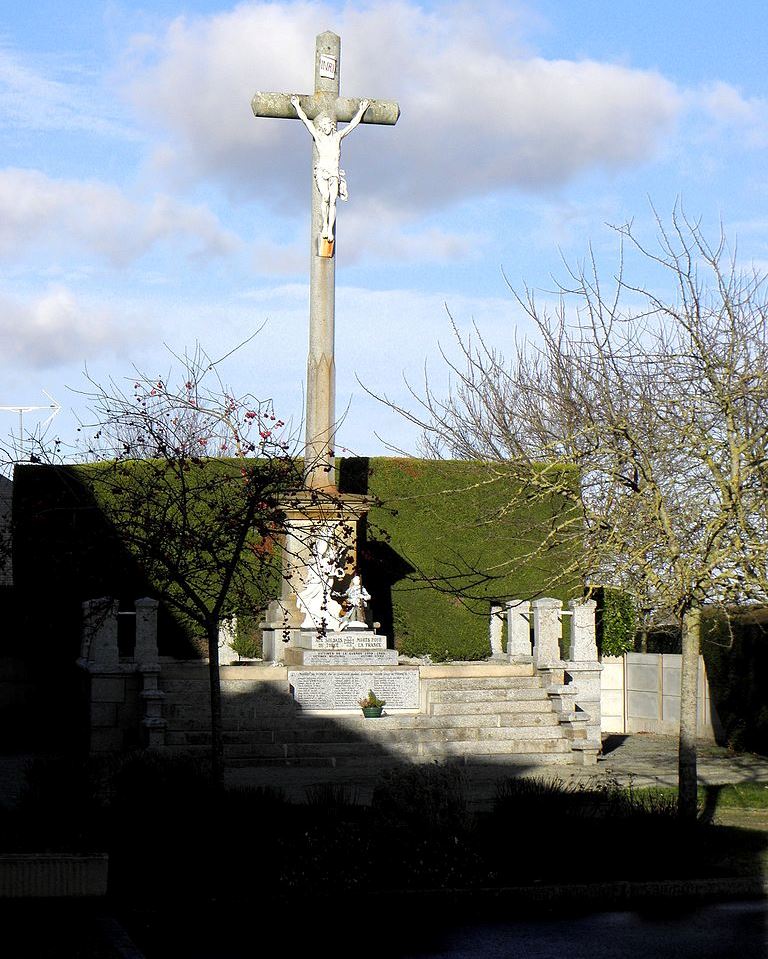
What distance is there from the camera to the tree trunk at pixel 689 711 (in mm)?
12328

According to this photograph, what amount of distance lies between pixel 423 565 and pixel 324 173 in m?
7.79

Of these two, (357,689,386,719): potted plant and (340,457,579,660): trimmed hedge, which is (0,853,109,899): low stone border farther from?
(340,457,579,660): trimmed hedge

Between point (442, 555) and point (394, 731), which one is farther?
point (442, 555)

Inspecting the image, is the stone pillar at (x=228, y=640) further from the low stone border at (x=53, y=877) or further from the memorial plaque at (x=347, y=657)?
the low stone border at (x=53, y=877)

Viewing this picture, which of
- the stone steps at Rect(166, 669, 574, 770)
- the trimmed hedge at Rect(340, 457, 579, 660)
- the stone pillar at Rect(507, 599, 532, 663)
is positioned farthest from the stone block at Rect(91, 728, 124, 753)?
the stone pillar at Rect(507, 599, 532, 663)

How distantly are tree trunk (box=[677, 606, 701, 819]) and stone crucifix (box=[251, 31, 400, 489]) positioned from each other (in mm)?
10286

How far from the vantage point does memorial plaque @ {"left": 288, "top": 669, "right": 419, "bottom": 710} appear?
19.8 m

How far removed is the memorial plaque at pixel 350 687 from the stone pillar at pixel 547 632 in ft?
8.22

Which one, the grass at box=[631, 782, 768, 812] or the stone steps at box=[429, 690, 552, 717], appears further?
the stone steps at box=[429, 690, 552, 717]

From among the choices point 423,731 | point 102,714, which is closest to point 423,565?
point 423,731

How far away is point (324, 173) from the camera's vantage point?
74.0 feet

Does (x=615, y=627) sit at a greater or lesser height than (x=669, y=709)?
greater

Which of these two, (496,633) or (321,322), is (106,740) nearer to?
(321,322)

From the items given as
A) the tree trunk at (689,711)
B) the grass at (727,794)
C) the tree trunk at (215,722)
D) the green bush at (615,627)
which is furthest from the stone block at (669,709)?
the tree trunk at (215,722)
